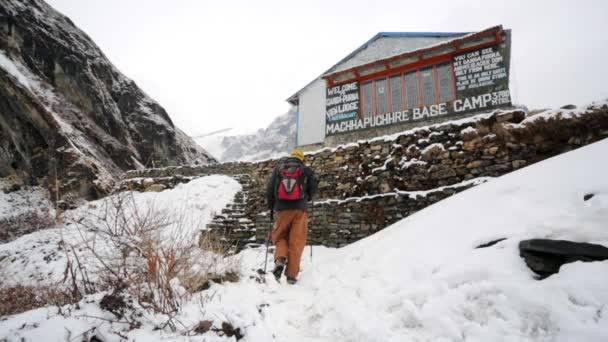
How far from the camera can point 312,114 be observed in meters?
13.8

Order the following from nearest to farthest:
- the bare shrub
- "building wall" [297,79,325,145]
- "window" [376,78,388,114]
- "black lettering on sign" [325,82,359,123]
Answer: the bare shrub → "window" [376,78,388,114] → "black lettering on sign" [325,82,359,123] → "building wall" [297,79,325,145]

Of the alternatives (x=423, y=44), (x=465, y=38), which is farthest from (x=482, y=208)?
(x=423, y=44)

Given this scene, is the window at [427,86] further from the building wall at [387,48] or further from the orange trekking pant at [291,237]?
the orange trekking pant at [291,237]

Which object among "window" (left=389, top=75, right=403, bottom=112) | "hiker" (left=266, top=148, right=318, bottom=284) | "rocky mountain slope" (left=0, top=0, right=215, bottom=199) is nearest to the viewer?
"hiker" (left=266, top=148, right=318, bottom=284)

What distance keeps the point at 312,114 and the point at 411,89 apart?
15.8ft

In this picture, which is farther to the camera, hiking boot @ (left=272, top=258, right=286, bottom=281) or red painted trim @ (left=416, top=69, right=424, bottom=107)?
red painted trim @ (left=416, top=69, right=424, bottom=107)

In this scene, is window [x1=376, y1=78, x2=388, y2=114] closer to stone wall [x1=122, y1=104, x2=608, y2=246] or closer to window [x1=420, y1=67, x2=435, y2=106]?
window [x1=420, y1=67, x2=435, y2=106]

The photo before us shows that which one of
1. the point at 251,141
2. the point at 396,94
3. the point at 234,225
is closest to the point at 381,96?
the point at 396,94

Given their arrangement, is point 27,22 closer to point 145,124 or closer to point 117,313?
point 145,124

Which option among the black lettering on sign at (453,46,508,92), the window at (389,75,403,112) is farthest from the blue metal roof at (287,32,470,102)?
the window at (389,75,403,112)

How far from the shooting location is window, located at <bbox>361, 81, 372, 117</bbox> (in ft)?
40.3

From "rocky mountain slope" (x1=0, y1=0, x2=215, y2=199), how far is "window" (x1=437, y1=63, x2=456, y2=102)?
422 inches

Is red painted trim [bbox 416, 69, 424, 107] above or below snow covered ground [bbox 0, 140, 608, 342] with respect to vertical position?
above

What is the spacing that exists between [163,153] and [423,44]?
22636mm
